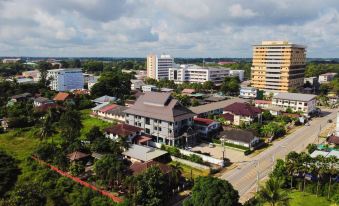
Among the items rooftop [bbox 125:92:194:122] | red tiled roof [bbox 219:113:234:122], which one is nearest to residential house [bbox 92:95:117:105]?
rooftop [bbox 125:92:194:122]

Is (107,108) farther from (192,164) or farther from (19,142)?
(192,164)

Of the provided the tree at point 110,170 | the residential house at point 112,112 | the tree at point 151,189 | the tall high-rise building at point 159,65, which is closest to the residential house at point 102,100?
the residential house at point 112,112

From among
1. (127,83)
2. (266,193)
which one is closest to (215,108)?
(127,83)

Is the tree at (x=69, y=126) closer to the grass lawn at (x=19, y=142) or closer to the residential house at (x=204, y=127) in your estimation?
the grass lawn at (x=19, y=142)

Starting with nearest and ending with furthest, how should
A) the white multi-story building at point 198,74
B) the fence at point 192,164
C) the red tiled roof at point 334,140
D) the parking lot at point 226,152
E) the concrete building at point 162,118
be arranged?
the fence at point 192,164 → the parking lot at point 226,152 → the red tiled roof at point 334,140 → the concrete building at point 162,118 → the white multi-story building at point 198,74

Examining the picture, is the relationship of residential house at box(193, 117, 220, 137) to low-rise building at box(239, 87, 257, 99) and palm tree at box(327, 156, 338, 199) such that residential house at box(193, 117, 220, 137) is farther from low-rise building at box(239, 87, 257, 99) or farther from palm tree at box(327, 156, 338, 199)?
low-rise building at box(239, 87, 257, 99)

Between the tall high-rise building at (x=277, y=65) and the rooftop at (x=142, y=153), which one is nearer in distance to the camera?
the rooftop at (x=142, y=153)

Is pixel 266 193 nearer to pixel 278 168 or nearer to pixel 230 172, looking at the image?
pixel 278 168

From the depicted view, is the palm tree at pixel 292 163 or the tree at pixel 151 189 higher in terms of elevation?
the palm tree at pixel 292 163
